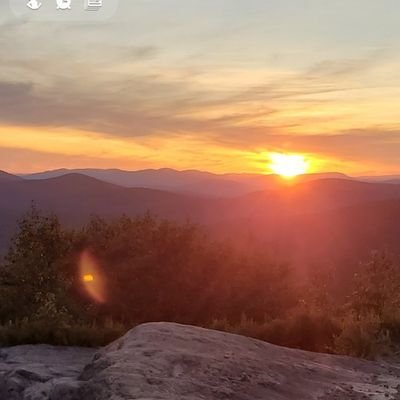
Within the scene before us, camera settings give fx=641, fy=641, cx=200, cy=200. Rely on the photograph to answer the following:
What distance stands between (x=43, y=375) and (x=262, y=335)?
14.7ft

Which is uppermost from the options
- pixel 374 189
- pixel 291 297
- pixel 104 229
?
pixel 374 189

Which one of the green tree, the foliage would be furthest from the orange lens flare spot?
the green tree

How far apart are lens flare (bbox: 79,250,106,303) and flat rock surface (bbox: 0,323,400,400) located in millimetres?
11496

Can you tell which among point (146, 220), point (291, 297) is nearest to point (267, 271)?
point (291, 297)

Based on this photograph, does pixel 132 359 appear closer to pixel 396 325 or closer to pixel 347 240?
pixel 396 325

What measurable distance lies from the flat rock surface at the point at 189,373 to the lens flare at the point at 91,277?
1150 centimetres

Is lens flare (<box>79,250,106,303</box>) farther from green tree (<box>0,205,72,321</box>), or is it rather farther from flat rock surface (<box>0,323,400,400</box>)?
flat rock surface (<box>0,323,400,400</box>)

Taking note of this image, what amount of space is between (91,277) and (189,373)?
581 inches

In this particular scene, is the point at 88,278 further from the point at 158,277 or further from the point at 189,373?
the point at 189,373

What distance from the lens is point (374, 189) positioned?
569 ft

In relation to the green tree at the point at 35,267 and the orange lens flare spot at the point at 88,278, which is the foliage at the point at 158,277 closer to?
the green tree at the point at 35,267

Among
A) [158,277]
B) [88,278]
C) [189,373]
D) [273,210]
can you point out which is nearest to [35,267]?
[88,278]

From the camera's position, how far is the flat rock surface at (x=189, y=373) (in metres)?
6.18

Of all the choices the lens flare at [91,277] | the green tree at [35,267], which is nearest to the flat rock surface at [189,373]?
the green tree at [35,267]
